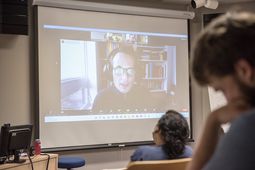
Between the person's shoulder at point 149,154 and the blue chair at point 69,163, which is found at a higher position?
the person's shoulder at point 149,154

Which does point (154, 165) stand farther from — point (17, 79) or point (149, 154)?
point (17, 79)

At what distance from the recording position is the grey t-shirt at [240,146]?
60 cm

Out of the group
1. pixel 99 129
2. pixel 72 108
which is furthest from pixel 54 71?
pixel 99 129

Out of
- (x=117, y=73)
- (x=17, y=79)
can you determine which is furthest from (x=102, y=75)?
(x=17, y=79)

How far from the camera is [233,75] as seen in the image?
0.63 meters

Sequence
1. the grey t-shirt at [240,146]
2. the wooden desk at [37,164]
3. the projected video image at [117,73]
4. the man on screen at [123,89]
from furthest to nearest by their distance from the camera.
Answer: the man on screen at [123,89]
the projected video image at [117,73]
the wooden desk at [37,164]
the grey t-shirt at [240,146]

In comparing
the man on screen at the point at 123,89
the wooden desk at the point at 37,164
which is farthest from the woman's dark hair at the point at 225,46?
the man on screen at the point at 123,89

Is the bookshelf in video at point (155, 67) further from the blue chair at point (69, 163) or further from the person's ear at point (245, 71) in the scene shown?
the person's ear at point (245, 71)

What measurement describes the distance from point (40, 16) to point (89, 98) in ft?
3.69

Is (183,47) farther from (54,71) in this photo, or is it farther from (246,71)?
(246,71)

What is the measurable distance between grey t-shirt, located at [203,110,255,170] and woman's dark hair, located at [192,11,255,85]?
0.09m

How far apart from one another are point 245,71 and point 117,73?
4181mm

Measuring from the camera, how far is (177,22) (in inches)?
205

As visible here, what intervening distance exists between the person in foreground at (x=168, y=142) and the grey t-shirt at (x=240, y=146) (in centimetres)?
167
